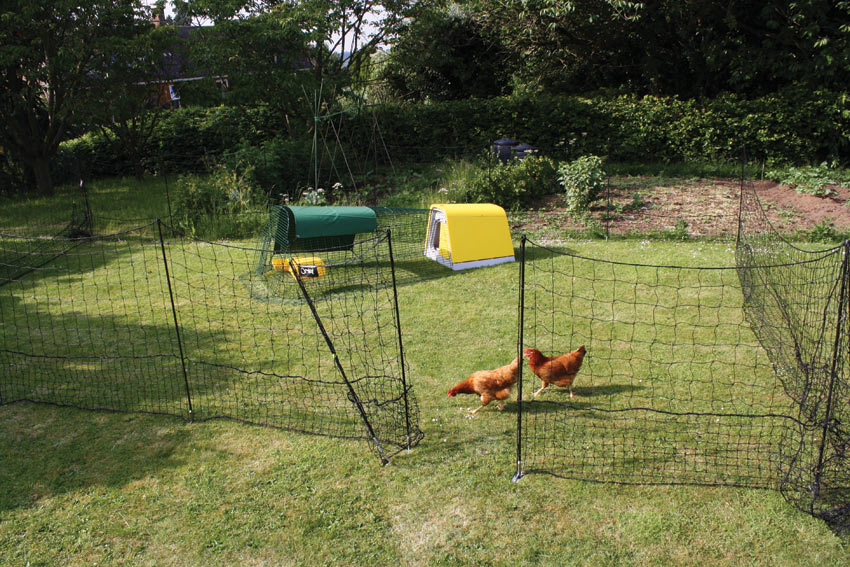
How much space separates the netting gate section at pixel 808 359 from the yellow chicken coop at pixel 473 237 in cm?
328

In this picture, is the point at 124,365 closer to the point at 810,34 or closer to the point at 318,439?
the point at 318,439

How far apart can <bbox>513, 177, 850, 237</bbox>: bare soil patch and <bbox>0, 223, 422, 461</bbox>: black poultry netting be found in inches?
164

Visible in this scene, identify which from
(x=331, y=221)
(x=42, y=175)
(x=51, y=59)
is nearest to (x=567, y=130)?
(x=331, y=221)

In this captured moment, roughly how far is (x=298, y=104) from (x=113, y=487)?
46.7 ft

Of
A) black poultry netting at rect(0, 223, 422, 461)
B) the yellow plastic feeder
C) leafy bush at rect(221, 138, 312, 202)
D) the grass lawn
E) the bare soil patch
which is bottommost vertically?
the grass lawn

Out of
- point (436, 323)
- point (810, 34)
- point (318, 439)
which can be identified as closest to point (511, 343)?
point (436, 323)

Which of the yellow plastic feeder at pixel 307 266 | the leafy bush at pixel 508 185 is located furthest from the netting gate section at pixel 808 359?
the yellow plastic feeder at pixel 307 266

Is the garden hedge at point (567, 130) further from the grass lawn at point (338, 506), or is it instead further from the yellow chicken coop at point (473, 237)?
the grass lawn at point (338, 506)

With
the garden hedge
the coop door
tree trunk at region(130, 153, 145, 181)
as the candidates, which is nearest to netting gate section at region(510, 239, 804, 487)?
the coop door

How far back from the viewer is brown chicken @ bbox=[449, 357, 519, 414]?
4.70 metres

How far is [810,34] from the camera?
588 inches

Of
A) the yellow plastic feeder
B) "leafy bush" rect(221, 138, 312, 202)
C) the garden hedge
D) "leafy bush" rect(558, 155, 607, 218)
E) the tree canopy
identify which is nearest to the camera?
the yellow plastic feeder

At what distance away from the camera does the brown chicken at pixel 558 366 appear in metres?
4.90

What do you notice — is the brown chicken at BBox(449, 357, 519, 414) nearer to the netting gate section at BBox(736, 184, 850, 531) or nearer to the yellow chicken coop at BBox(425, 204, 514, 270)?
the netting gate section at BBox(736, 184, 850, 531)
